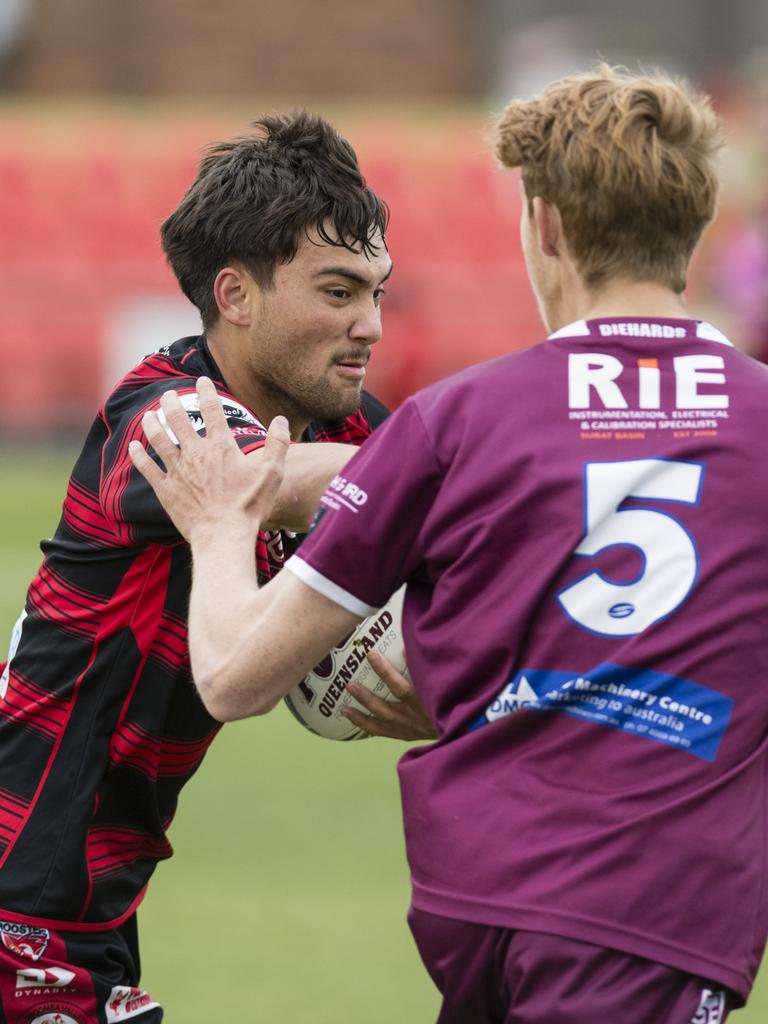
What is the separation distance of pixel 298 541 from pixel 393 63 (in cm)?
2416

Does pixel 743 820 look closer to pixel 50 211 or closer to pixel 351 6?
pixel 50 211

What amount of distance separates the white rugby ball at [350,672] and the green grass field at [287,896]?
6.89 feet

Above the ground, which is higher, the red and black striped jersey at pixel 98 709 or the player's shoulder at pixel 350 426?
the player's shoulder at pixel 350 426

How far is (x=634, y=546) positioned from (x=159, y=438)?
36.5 inches

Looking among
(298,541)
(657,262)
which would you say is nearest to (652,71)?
(657,262)

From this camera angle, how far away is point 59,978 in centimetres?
354

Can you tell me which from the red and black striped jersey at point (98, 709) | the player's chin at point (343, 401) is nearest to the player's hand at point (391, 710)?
the red and black striped jersey at point (98, 709)

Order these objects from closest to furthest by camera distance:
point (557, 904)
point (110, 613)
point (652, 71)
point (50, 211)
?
point (557, 904) → point (652, 71) → point (110, 613) → point (50, 211)

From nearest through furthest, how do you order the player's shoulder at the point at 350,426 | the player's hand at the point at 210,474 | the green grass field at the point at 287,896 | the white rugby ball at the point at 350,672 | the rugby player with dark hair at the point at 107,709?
1. the player's hand at the point at 210,474
2. the rugby player with dark hair at the point at 107,709
3. the white rugby ball at the point at 350,672
4. the player's shoulder at the point at 350,426
5. the green grass field at the point at 287,896

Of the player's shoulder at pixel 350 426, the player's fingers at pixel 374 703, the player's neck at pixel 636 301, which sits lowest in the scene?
the player's fingers at pixel 374 703

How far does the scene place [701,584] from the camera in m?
2.61

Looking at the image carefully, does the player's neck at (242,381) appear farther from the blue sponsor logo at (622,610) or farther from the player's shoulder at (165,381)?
the blue sponsor logo at (622,610)

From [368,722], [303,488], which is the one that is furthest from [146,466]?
[368,722]

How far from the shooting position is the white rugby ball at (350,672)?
3.73 metres
